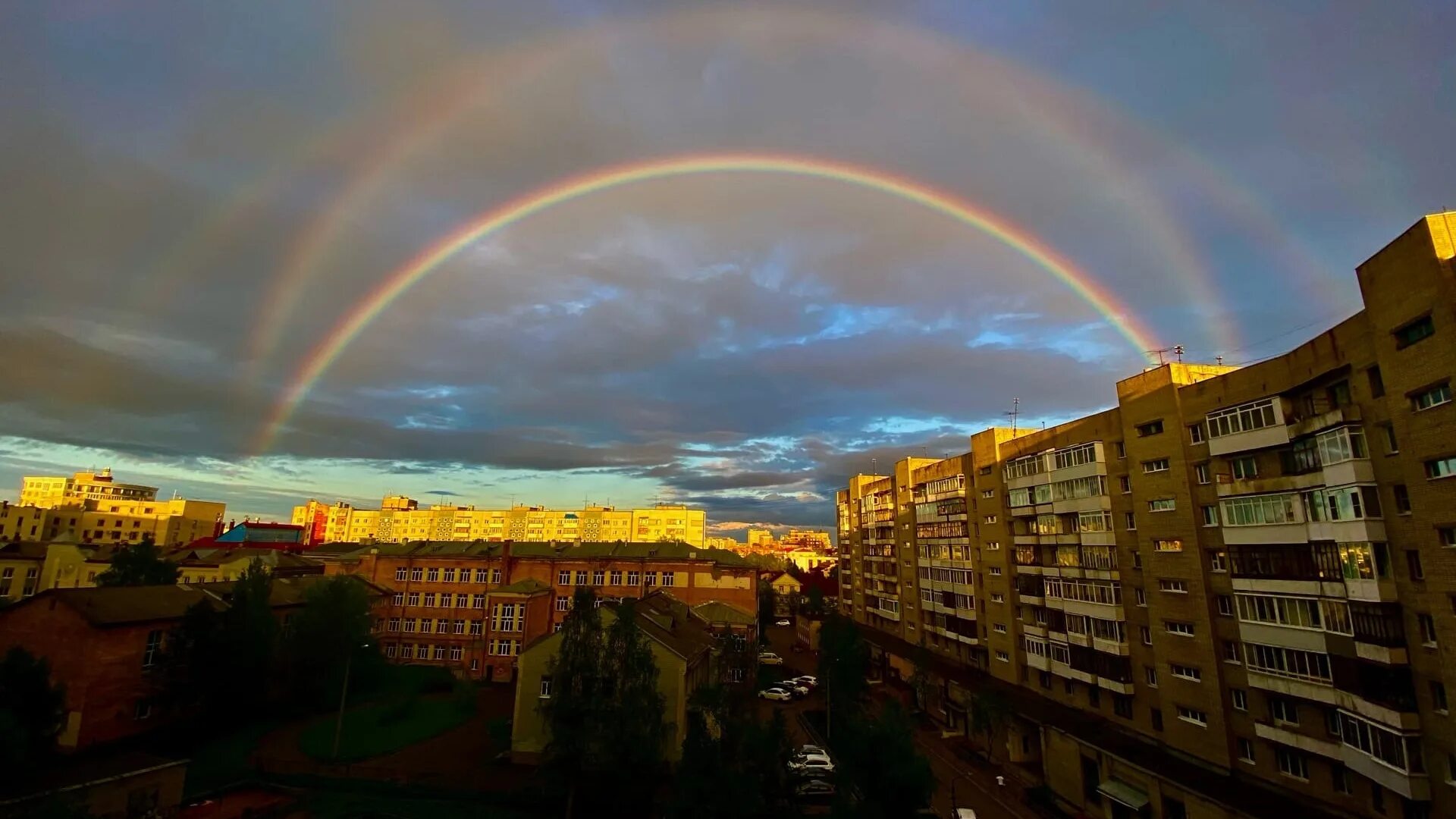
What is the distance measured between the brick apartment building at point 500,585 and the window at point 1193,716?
33780 millimetres

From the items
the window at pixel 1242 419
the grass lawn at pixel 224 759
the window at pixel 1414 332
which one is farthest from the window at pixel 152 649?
the window at pixel 1414 332

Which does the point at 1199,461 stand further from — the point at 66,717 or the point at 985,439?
the point at 66,717

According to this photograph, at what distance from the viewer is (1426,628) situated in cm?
1906

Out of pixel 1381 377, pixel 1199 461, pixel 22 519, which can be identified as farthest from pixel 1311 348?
pixel 22 519

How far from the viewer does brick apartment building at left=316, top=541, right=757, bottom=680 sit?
170 ft

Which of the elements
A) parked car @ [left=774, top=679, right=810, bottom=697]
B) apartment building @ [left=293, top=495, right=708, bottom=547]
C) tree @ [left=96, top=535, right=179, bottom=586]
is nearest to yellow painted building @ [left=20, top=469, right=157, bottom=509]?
apartment building @ [left=293, top=495, right=708, bottom=547]

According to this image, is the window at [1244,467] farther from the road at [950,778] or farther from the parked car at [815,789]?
the parked car at [815,789]

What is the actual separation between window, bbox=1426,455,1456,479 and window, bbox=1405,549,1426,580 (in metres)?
2.95

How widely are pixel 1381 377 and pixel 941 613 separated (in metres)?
36.9

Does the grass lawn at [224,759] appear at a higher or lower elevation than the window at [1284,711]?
lower

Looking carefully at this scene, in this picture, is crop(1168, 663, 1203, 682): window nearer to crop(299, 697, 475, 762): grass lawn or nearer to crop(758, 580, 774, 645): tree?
crop(299, 697, 475, 762): grass lawn

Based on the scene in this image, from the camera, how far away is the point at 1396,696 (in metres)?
19.8

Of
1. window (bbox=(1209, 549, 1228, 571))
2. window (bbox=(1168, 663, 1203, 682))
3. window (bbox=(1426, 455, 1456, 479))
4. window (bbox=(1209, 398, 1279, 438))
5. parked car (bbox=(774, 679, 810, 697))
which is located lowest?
parked car (bbox=(774, 679, 810, 697))

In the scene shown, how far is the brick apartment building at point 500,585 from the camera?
170 ft
